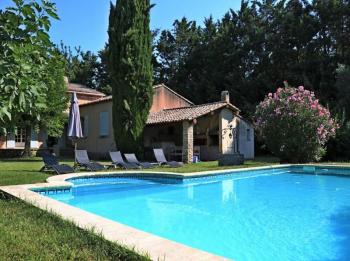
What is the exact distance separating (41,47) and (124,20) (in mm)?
21522

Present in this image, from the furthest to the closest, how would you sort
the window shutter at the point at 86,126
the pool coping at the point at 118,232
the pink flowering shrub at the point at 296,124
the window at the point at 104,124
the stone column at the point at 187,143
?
the window shutter at the point at 86,126 → the window at the point at 104,124 → the stone column at the point at 187,143 → the pink flowering shrub at the point at 296,124 → the pool coping at the point at 118,232

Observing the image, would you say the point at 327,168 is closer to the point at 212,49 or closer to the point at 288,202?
the point at 288,202

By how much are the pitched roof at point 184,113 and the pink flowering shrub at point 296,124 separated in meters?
3.39

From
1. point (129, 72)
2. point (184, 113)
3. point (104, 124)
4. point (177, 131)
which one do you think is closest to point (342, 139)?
point (184, 113)

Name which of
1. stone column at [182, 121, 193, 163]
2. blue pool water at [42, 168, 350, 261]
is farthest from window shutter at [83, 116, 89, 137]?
blue pool water at [42, 168, 350, 261]

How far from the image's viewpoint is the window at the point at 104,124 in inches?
1129

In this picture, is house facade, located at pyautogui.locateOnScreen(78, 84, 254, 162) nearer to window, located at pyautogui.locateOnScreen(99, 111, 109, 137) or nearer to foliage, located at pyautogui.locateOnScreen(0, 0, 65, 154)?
window, located at pyautogui.locateOnScreen(99, 111, 109, 137)

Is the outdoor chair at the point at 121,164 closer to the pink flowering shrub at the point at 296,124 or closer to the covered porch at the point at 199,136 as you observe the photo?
the covered porch at the point at 199,136

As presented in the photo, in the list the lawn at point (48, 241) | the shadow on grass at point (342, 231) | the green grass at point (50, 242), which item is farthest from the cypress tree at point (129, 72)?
the green grass at point (50, 242)

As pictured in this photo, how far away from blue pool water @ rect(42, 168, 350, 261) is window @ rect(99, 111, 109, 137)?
13.5m

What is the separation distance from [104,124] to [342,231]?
903 inches

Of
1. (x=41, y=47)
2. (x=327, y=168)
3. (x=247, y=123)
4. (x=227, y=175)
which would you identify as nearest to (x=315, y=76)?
(x=247, y=123)

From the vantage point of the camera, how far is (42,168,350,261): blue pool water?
6.96m

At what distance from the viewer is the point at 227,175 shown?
57.3ft
